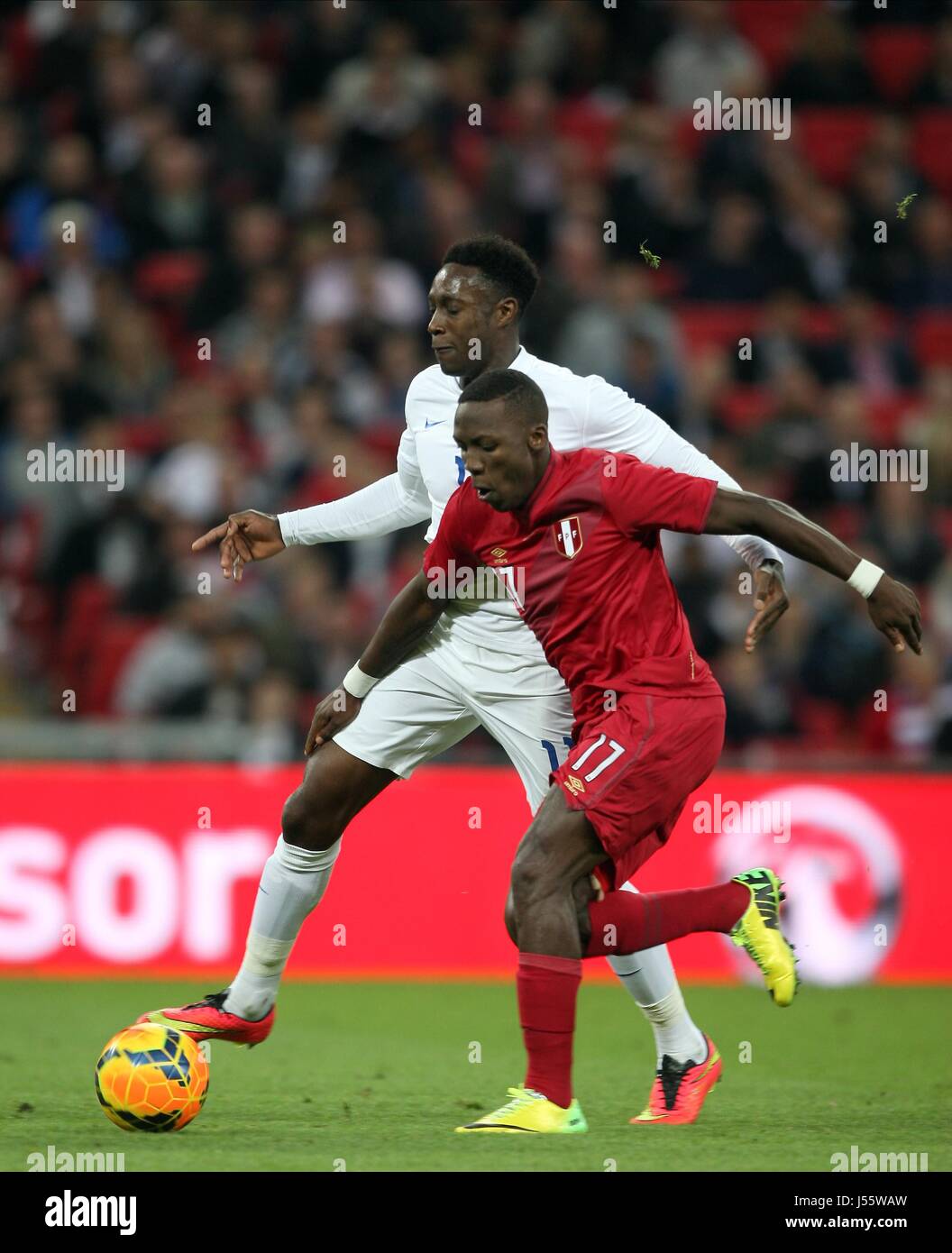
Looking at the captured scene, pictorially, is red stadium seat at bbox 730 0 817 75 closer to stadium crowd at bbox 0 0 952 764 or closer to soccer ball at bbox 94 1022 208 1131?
stadium crowd at bbox 0 0 952 764

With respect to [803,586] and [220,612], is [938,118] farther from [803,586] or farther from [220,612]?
[220,612]

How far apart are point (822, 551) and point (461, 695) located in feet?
4.22

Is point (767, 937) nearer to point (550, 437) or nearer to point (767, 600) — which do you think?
point (767, 600)

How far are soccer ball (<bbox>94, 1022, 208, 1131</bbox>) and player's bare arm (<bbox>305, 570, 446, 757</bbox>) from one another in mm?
933

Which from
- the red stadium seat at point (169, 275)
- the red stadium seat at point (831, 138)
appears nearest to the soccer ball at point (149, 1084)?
the red stadium seat at point (169, 275)

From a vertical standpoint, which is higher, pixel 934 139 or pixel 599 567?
pixel 934 139

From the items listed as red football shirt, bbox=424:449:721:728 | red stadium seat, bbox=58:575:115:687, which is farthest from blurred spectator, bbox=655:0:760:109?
red football shirt, bbox=424:449:721:728

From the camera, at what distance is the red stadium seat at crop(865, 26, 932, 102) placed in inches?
578

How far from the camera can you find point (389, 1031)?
24.8 ft

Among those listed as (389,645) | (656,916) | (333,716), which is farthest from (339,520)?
(656,916)

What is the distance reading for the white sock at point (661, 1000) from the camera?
5.41 m

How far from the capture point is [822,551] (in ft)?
15.4

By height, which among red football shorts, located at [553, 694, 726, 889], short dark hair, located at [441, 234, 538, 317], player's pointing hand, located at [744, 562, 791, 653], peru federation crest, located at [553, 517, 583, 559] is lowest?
red football shorts, located at [553, 694, 726, 889]

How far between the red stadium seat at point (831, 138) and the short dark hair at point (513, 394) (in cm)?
978
